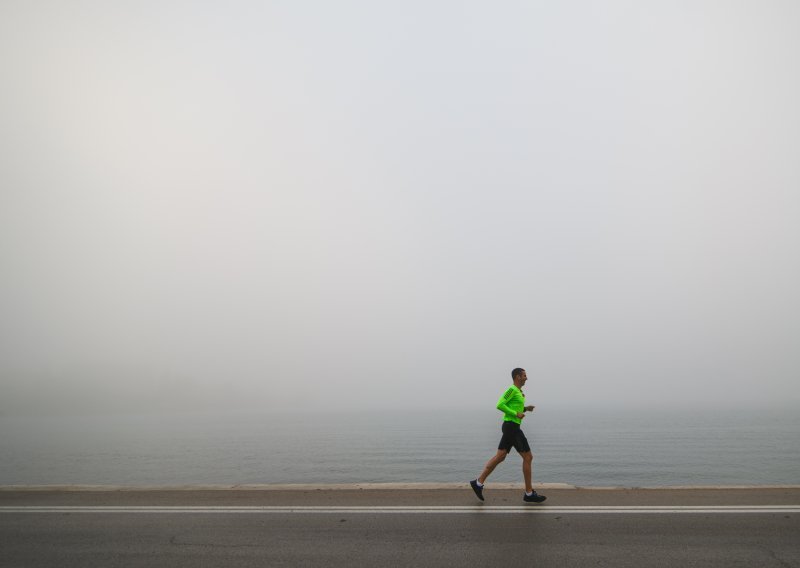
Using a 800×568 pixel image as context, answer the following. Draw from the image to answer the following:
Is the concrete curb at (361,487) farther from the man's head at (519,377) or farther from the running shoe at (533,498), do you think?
the man's head at (519,377)

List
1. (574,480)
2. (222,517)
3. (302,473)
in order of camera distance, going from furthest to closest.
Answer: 1. (302,473)
2. (574,480)
3. (222,517)

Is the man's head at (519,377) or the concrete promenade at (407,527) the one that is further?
the man's head at (519,377)

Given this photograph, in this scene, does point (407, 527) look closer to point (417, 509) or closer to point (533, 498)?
point (417, 509)

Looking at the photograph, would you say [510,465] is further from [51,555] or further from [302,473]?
[51,555]

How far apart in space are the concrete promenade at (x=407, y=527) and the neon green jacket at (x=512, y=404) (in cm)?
118

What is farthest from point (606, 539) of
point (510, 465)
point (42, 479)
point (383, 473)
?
point (42, 479)

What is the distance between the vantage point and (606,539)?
5.39 meters

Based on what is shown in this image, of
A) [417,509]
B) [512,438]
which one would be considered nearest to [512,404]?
[512,438]

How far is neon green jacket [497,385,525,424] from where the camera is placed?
749 cm

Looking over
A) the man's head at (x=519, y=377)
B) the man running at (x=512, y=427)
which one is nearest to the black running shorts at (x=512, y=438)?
the man running at (x=512, y=427)

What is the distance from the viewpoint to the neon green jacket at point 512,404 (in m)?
7.49

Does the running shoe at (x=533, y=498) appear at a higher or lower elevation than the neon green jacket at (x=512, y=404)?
lower

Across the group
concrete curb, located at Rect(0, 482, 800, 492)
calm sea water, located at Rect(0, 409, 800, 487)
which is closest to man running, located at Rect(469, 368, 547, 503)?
concrete curb, located at Rect(0, 482, 800, 492)

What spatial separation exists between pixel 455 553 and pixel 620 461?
164ft
